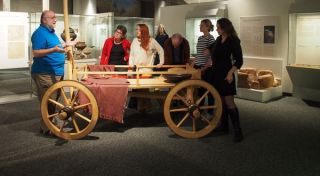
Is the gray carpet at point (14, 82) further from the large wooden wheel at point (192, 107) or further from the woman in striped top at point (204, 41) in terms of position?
the large wooden wheel at point (192, 107)

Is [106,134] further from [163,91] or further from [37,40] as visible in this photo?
[37,40]

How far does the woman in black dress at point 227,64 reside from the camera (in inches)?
168

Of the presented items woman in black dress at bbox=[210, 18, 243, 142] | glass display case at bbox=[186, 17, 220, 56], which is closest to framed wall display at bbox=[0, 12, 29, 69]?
glass display case at bbox=[186, 17, 220, 56]

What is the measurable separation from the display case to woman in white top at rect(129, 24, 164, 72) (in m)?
2.99

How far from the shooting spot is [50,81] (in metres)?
4.55

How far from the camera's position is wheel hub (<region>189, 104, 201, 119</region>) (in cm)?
441

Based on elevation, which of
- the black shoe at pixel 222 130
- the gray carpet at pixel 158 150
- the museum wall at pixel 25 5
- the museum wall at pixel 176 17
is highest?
the museum wall at pixel 25 5

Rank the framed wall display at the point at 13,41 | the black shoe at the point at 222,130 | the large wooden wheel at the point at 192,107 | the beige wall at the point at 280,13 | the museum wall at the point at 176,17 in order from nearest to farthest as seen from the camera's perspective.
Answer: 1. the large wooden wheel at the point at 192,107
2. the black shoe at the point at 222,130
3. the beige wall at the point at 280,13
4. the framed wall display at the point at 13,41
5. the museum wall at the point at 176,17

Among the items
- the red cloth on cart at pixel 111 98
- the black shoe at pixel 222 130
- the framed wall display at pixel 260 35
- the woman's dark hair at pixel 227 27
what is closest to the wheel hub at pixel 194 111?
the black shoe at pixel 222 130

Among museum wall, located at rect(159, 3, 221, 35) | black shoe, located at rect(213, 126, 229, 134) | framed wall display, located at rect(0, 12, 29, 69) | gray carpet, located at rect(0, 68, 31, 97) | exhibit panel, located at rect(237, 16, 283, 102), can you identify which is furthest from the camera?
museum wall, located at rect(159, 3, 221, 35)

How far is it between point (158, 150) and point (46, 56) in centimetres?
173

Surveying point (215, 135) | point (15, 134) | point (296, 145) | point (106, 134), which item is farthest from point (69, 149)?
point (296, 145)

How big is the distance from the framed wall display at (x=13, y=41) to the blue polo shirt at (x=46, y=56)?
14.4 feet

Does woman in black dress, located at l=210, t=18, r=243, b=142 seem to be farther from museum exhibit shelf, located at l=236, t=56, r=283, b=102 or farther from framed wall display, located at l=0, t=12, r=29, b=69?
framed wall display, located at l=0, t=12, r=29, b=69
